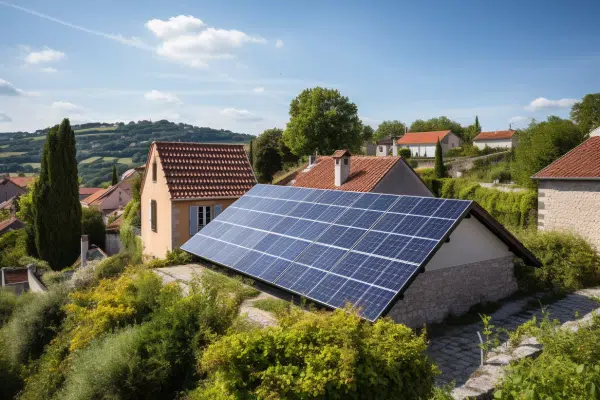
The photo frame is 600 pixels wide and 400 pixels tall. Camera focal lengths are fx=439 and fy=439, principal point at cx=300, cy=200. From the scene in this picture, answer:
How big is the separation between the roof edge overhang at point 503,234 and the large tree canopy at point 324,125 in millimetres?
39578

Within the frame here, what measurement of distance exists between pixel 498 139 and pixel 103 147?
145557mm

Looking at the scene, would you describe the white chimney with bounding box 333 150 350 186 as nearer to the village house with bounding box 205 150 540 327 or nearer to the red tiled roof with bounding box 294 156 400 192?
the red tiled roof with bounding box 294 156 400 192

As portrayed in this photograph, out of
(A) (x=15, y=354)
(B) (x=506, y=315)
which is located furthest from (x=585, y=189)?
(A) (x=15, y=354)

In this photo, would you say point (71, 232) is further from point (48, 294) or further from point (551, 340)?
point (551, 340)

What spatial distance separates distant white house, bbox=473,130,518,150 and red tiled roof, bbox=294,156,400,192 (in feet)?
190

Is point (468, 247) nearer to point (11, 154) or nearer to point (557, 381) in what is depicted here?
point (557, 381)

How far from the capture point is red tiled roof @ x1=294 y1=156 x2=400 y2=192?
23.7m

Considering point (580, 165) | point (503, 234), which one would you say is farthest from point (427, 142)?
point (503, 234)

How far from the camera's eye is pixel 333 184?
84.0ft

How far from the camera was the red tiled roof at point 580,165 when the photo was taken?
1886 centimetres

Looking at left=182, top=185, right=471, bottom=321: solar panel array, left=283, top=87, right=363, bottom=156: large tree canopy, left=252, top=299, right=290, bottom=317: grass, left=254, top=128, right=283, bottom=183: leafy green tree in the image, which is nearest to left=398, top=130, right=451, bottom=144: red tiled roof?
left=283, top=87, right=363, bottom=156: large tree canopy

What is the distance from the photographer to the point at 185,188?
20500mm

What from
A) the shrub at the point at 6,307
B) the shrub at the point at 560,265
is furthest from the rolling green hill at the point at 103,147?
the shrub at the point at 560,265

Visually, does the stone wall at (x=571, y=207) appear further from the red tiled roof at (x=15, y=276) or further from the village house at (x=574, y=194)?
the red tiled roof at (x=15, y=276)
